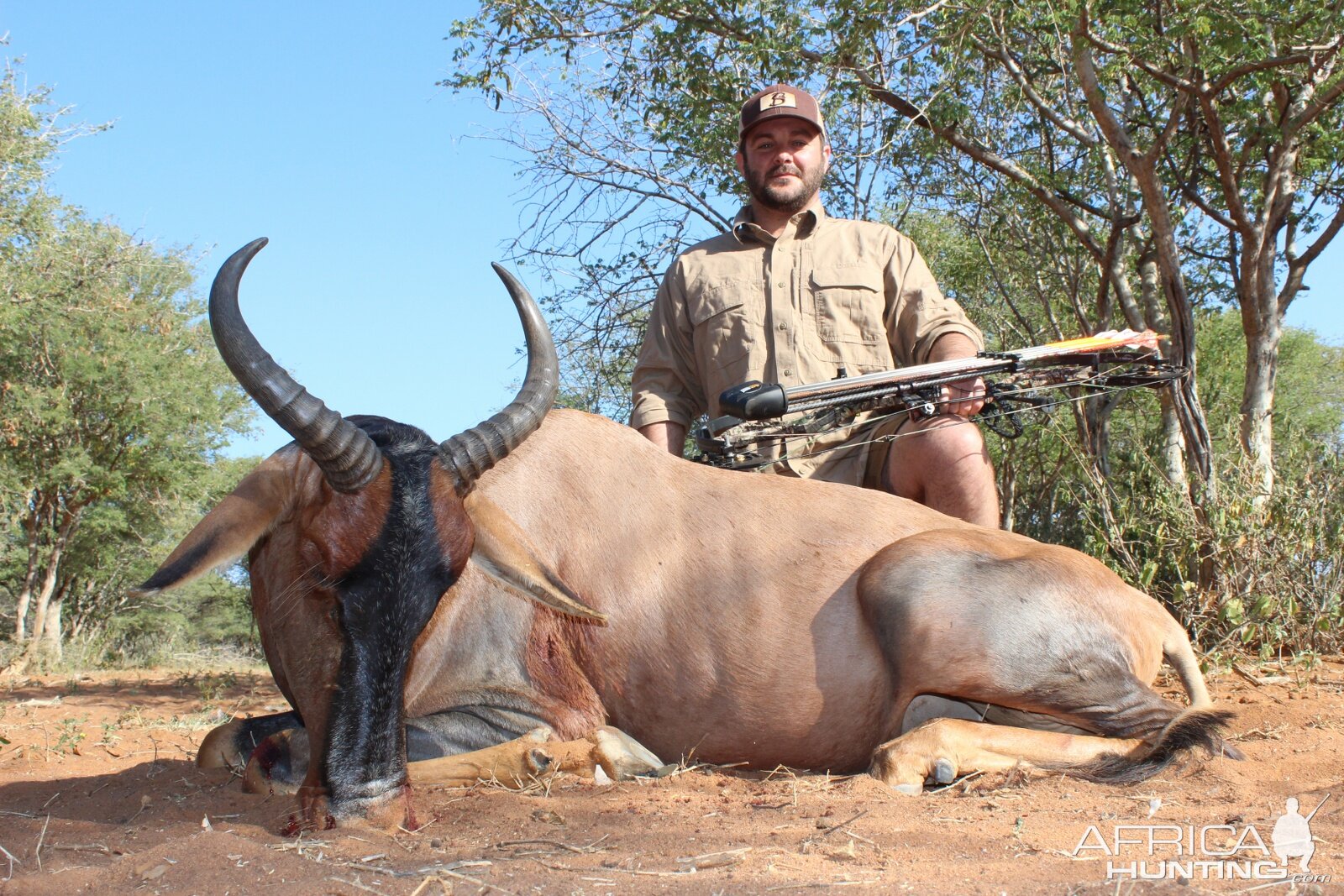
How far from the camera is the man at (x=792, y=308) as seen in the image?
6027 millimetres

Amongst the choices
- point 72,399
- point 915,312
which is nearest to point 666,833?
point 915,312

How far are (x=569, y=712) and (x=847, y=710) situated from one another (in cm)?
100

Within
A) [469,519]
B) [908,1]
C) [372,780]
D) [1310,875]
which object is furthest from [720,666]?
[908,1]

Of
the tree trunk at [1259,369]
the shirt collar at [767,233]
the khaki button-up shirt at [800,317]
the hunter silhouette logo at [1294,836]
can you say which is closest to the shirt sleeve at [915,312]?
the khaki button-up shirt at [800,317]

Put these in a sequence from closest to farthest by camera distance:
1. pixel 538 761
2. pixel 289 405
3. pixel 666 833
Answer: pixel 666 833 → pixel 289 405 → pixel 538 761

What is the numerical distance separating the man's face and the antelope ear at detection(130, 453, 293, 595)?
3.51 metres

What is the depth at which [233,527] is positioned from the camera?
345 cm

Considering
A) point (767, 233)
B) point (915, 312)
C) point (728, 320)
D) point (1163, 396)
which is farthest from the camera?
point (1163, 396)

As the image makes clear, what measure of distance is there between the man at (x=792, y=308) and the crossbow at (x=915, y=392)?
0.22 m

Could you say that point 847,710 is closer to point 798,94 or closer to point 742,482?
point 742,482

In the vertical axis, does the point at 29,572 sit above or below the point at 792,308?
below

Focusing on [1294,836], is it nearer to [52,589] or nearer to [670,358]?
[670,358]

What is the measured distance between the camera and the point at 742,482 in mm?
4496

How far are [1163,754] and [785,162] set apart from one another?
12.4 ft
